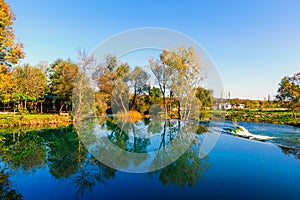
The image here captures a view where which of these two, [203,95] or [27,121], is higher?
[203,95]

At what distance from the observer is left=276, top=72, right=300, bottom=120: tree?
1919 centimetres

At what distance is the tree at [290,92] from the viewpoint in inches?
755

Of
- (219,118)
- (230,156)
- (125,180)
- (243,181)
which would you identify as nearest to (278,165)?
(230,156)

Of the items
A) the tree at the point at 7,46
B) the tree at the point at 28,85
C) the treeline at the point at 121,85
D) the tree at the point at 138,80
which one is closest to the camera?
the tree at the point at 7,46

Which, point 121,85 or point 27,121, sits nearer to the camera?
point 27,121

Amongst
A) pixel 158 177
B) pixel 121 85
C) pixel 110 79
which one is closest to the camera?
pixel 158 177

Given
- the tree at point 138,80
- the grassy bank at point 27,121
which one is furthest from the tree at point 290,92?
the grassy bank at point 27,121

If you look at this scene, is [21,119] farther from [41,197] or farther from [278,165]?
[278,165]

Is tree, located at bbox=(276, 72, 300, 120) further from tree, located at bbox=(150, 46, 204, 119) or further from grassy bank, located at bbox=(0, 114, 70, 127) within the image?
grassy bank, located at bbox=(0, 114, 70, 127)

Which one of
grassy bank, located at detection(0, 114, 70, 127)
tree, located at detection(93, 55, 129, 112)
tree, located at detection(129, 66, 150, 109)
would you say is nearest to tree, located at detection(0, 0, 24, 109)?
grassy bank, located at detection(0, 114, 70, 127)

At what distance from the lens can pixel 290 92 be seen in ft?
64.6

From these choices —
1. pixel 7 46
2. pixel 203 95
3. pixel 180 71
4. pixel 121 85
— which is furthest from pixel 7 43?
pixel 203 95

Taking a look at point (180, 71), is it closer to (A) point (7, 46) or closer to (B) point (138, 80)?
(B) point (138, 80)

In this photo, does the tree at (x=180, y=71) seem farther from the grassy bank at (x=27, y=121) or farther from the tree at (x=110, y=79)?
the grassy bank at (x=27, y=121)
